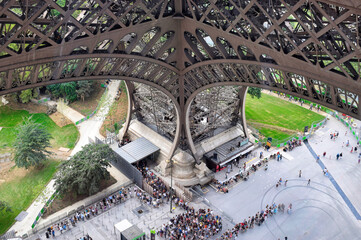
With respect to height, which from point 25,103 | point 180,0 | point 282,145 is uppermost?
point 180,0

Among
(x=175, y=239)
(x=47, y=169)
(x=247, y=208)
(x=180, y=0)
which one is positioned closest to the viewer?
(x=180, y=0)

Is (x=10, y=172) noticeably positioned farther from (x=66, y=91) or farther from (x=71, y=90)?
(x=71, y=90)

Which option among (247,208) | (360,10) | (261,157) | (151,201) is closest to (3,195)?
(151,201)

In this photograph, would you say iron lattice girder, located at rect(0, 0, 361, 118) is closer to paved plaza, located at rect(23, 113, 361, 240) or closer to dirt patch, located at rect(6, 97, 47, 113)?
paved plaza, located at rect(23, 113, 361, 240)

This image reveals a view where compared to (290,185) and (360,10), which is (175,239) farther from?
(360,10)

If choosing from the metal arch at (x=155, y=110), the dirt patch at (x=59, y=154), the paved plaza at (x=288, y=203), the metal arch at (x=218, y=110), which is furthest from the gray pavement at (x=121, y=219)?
the dirt patch at (x=59, y=154)

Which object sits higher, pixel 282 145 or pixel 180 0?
pixel 180 0

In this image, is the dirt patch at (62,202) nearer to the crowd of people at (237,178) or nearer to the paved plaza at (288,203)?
the paved plaza at (288,203)
